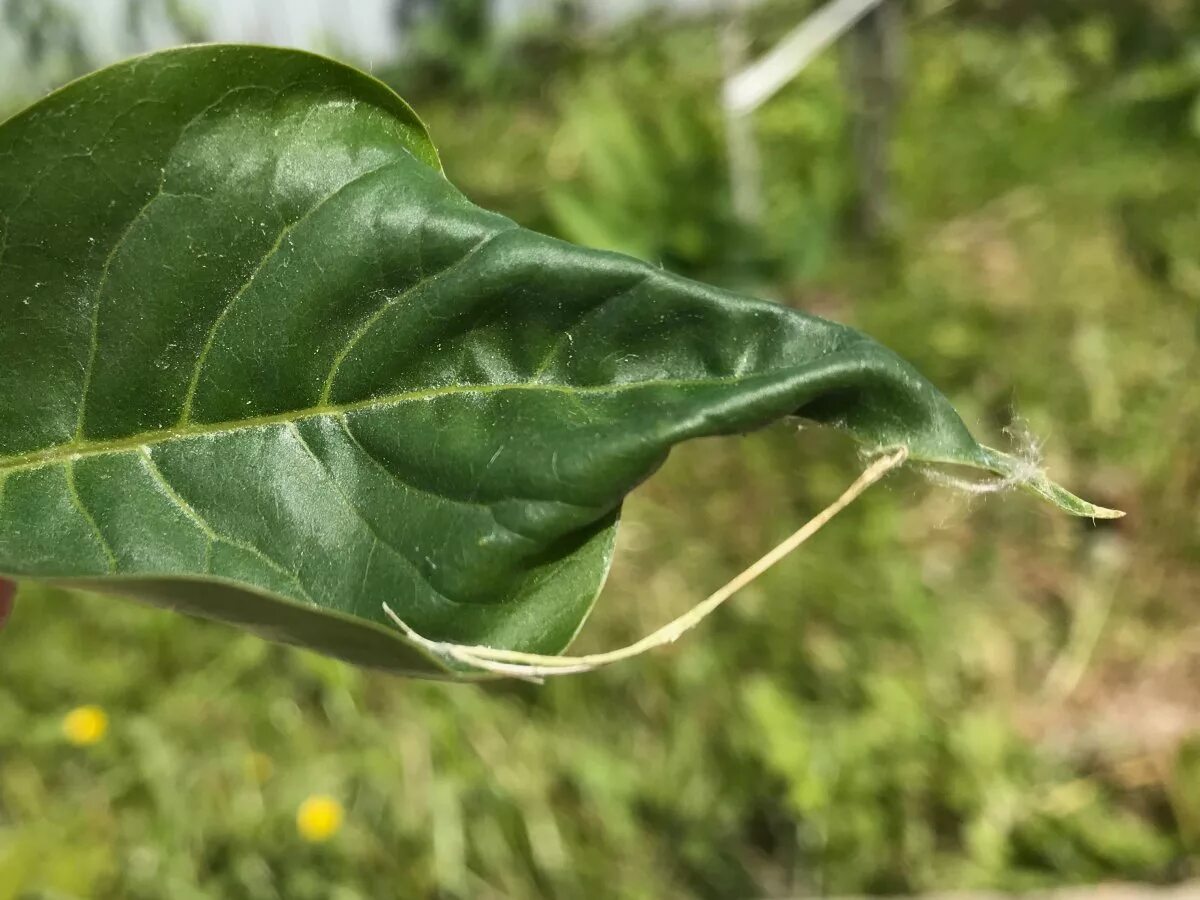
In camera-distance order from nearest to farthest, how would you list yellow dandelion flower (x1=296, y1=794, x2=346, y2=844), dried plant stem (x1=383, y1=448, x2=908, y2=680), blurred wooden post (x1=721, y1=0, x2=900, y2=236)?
dried plant stem (x1=383, y1=448, x2=908, y2=680) → yellow dandelion flower (x1=296, y1=794, x2=346, y2=844) → blurred wooden post (x1=721, y1=0, x2=900, y2=236)

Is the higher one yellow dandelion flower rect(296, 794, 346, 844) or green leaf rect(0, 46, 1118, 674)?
green leaf rect(0, 46, 1118, 674)

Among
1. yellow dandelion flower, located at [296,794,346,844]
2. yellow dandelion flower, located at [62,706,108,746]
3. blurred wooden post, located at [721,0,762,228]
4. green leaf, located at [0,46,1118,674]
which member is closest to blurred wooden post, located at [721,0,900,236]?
blurred wooden post, located at [721,0,762,228]

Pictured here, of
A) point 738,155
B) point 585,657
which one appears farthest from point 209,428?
point 738,155

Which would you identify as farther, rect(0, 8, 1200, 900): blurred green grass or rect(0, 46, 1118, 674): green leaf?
rect(0, 8, 1200, 900): blurred green grass

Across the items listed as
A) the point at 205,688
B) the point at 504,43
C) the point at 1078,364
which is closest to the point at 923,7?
the point at 504,43

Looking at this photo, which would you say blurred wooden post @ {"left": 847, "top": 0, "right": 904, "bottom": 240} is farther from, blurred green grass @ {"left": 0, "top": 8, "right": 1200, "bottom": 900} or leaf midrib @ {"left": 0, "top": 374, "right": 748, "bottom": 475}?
leaf midrib @ {"left": 0, "top": 374, "right": 748, "bottom": 475}

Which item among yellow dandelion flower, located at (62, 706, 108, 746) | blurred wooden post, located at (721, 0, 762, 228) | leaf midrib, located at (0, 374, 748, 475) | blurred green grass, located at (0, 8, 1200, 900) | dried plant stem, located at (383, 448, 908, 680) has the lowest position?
blurred green grass, located at (0, 8, 1200, 900)

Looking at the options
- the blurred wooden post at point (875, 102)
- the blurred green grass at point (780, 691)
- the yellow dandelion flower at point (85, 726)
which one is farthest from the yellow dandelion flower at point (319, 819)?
the blurred wooden post at point (875, 102)
